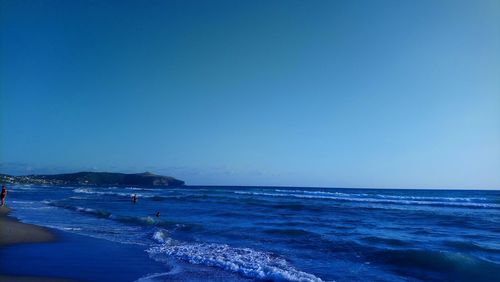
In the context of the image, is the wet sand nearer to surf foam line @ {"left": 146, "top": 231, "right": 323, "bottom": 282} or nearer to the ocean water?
the ocean water

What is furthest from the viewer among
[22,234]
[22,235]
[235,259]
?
[22,234]

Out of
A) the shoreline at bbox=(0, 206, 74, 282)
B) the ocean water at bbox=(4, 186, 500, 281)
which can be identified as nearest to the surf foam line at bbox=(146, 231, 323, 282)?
the ocean water at bbox=(4, 186, 500, 281)

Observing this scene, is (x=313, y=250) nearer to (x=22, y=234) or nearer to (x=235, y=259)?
(x=235, y=259)

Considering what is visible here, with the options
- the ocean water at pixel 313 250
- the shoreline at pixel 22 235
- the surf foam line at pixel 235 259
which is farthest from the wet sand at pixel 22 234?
the surf foam line at pixel 235 259

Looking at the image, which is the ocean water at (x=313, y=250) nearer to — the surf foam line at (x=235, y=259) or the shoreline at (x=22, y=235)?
the surf foam line at (x=235, y=259)

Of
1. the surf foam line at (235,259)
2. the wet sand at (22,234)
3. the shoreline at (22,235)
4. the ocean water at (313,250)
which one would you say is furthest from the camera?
the wet sand at (22,234)

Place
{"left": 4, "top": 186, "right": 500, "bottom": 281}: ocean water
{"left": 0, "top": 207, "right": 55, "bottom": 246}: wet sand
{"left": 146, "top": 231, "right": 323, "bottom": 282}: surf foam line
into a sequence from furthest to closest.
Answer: {"left": 0, "top": 207, "right": 55, "bottom": 246}: wet sand
{"left": 4, "top": 186, "right": 500, "bottom": 281}: ocean water
{"left": 146, "top": 231, "right": 323, "bottom": 282}: surf foam line

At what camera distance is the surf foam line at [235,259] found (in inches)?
379

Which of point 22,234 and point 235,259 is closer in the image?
point 235,259

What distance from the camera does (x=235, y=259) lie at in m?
11.5

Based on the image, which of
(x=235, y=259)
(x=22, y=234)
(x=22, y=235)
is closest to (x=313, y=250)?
(x=235, y=259)

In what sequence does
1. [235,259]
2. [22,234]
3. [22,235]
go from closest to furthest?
1. [235,259]
2. [22,235]
3. [22,234]

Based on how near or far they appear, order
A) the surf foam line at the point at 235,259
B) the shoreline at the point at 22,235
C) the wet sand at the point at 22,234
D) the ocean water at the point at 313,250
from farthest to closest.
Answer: the wet sand at the point at 22,234
the shoreline at the point at 22,235
the ocean water at the point at 313,250
the surf foam line at the point at 235,259

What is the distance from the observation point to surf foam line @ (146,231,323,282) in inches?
379
